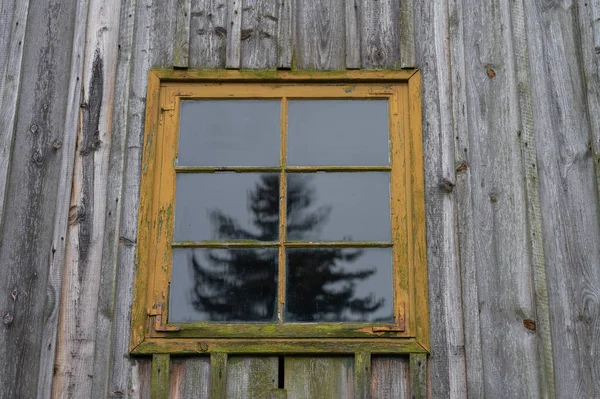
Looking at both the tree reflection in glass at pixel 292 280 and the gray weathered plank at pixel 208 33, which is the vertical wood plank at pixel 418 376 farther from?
the gray weathered plank at pixel 208 33

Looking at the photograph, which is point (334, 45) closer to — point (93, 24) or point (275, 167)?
point (275, 167)

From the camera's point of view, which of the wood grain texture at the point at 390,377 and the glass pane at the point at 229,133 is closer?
the wood grain texture at the point at 390,377

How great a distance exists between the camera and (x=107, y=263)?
4.26m

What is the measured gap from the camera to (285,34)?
4.68m

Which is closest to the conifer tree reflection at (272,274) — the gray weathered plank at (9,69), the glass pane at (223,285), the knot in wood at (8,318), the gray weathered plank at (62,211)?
the glass pane at (223,285)

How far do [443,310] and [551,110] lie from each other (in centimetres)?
122

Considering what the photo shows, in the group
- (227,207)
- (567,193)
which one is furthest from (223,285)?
(567,193)

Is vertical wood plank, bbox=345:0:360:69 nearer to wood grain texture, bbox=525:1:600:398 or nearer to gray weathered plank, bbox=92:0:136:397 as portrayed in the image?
wood grain texture, bbox=525:1:600:398

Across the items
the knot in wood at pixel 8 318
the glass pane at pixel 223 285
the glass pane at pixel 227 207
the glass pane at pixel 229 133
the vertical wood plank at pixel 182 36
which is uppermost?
the vertical wood plank at pixel 182 36

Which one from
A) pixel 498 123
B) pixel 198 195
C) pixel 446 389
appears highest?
pixel 498 123

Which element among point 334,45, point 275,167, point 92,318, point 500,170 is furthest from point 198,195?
point 500,170

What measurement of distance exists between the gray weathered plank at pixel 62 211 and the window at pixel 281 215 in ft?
1.23

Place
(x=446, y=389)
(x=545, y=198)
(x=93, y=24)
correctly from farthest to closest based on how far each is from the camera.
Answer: (x=93, y=24) → (x=545, y=198) → (x=446, y=389)

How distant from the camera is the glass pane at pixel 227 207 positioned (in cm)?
432
